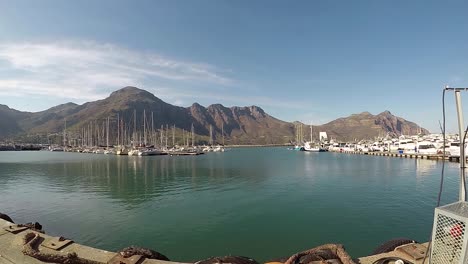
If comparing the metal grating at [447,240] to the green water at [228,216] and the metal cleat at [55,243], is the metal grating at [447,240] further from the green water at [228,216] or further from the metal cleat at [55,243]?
the metal cleat at [55,243]

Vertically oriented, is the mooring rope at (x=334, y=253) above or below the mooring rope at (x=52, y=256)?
below

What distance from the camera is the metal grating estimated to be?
646 cm

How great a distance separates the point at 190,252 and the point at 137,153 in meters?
145

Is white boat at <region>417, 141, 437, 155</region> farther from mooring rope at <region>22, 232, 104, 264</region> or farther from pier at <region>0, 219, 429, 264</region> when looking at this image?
mooring rope at <region>22, 232, 104, 264</region>

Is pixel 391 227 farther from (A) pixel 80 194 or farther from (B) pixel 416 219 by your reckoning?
(A) pixel 80 194

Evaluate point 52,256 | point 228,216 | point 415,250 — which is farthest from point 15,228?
point 228,216

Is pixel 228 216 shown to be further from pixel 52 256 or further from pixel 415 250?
pixel 52 256

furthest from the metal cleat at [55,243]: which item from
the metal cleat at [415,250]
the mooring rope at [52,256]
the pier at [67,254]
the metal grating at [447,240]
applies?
the metal cleat at [415,250]

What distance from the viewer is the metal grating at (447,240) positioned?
6.46m

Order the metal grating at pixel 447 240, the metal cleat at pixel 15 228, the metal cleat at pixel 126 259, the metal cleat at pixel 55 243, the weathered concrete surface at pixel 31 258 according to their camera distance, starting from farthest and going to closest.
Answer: the metal cleat at pixel 15 228
the metal cleat at pixel 55 243
the weathered concrete surface at pixel 31 258
the metal cleat at pixel 126 259
the metal grating at pixel 447 240

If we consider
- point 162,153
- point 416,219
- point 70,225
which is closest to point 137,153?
point 162,153

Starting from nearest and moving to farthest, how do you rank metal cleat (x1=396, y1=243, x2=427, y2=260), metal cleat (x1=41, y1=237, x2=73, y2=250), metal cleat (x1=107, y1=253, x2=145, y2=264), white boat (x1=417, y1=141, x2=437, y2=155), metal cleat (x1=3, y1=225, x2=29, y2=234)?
metal cleat (x1=107, y1=253, x2=145, y2=264) < metal cleat (x1=396, y1=243, x2=427, y2=260) < metal cleat (x1=41, y1=237, x2=73, y2=250) < metal cleat (x1=3, y1=225, x2=29, y2=234) < white boat (x1=417, y1=141, x2=437, y2=155)

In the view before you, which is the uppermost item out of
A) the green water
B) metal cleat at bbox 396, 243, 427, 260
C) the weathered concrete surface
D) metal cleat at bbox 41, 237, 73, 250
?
metal cleat at bbox 41, 237, 73, 250

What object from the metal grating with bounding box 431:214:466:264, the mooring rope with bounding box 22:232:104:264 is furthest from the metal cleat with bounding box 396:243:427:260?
the mooring rope with bounding box 22:232:104:264
